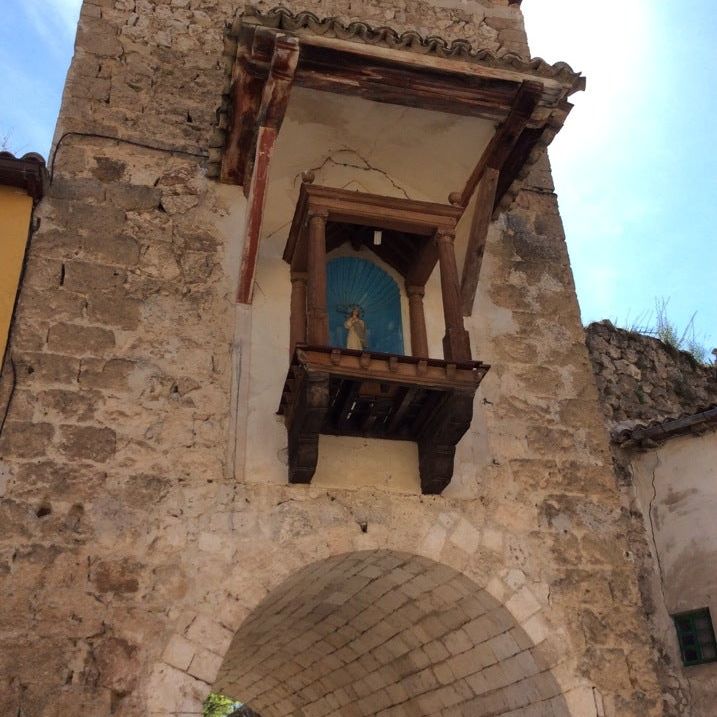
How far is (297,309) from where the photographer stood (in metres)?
5.37

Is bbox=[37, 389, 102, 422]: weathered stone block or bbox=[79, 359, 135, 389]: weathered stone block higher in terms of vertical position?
bbox=[79, 359, 135, 389]: weathered stone block

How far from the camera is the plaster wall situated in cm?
602

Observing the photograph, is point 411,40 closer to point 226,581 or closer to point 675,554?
point 226,581

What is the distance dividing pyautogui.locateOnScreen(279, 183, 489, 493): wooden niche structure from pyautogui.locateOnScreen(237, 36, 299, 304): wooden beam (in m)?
0.28

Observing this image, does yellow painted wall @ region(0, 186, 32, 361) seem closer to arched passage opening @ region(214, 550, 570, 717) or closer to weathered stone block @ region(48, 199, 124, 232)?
weathered stone block @ region(48, 199, 124, 232)

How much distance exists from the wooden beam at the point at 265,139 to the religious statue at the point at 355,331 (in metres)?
0.67

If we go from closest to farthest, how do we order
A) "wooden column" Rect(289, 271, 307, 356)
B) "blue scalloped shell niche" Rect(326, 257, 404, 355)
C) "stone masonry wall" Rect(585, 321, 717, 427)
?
"wooden column" Rect(289, 271, 307, 356) < "blue scalloped shell niche" Rect(326, 257, 404, 355) < "stone masonry wall" Rect(585, 321, 717, 427)

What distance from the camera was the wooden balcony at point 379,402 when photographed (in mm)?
4469

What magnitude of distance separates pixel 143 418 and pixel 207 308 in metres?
0.87

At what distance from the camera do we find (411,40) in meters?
5.02

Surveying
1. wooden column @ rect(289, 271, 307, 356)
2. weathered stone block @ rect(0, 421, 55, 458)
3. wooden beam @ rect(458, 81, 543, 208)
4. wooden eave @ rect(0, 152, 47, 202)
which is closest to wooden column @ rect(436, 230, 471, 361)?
wooden beam @ rect(458, 81, 543, 208)

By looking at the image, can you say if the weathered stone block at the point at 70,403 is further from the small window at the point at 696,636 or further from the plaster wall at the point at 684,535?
the small window at the point at 696,636

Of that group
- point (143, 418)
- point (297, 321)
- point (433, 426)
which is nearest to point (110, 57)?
point (297, 321)

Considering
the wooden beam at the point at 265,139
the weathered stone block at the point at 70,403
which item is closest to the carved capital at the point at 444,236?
the wooden beam at the point at 265,139
